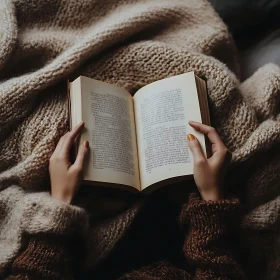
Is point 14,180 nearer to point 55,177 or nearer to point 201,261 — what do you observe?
point 55,177

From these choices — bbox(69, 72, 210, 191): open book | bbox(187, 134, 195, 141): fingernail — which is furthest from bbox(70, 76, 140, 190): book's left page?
bbox(187, 134, 195, 141): fingernail

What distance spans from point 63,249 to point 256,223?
0.37 m

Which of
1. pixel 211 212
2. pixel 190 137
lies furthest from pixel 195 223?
pixel 190 137

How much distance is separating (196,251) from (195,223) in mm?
49

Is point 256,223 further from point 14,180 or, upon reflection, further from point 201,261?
point 14,180

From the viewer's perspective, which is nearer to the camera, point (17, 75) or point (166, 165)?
point (166, 165)

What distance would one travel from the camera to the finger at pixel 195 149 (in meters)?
0.81

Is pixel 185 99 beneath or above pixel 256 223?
above

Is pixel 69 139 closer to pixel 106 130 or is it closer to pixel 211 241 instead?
pixel 106 130

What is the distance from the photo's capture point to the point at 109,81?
96 centimetres

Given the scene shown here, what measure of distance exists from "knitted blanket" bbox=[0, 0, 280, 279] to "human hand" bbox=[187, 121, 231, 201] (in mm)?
71

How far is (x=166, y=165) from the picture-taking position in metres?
0.83

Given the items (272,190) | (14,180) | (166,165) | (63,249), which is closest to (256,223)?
(272,190)

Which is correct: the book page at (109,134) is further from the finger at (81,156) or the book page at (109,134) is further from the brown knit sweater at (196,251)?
the brown knit sweater at (196,251)
